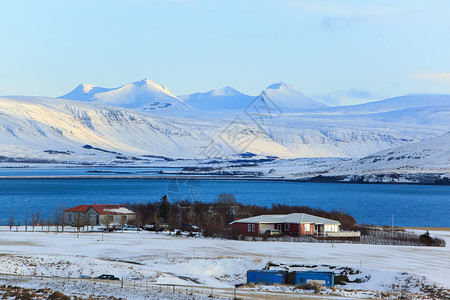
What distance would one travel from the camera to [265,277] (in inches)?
1730

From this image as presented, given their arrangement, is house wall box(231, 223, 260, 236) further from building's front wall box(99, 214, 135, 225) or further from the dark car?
the dark car

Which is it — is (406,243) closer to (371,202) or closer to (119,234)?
(119,234)

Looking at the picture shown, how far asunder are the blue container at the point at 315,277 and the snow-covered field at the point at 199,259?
1.25 m

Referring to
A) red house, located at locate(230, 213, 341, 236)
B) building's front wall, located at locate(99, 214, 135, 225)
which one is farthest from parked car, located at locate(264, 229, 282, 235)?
building's front wall, located at locate(99, 214, 135, 225)

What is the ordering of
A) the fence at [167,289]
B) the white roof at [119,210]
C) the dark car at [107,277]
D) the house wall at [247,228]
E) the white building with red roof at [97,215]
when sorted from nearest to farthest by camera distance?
the fence at [167,289]
the dark car at [107,277]
the house wall at [247,228]
the white building with red roof at [97,215]
the white roof at [119,210]

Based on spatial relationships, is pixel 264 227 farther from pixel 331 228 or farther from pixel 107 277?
pixel 107 277

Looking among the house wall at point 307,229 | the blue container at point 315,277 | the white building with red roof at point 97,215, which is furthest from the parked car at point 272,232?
the blue container at point 315,277

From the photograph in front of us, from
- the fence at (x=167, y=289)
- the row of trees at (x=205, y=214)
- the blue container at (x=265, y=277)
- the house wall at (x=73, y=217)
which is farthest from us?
the house wall at (x=73, y=217)

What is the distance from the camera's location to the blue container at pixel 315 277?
4262 centimetres

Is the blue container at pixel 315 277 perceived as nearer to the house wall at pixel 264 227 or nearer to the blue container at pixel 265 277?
the blue container at pixel 265 277

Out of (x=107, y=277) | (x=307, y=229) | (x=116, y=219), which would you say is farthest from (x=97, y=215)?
(x=107, y=277)

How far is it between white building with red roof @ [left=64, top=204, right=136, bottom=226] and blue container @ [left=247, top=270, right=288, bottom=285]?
40.5 metres

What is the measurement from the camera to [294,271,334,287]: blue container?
140 feet

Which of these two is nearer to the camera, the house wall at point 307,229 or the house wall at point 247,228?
the house wall at point 247,228
